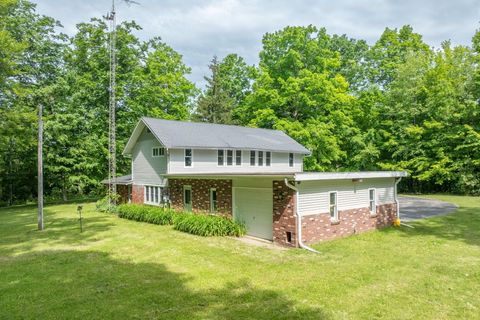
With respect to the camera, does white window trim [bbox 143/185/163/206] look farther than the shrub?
No

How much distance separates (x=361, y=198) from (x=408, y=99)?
23.3 meters

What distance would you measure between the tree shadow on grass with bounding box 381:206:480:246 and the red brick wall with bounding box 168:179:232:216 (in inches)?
290

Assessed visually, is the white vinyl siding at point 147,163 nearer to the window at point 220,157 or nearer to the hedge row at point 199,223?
the hedge row at point 199,223

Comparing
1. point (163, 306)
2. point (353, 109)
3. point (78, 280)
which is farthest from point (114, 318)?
point (353, 109)

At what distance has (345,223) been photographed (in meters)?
13.3


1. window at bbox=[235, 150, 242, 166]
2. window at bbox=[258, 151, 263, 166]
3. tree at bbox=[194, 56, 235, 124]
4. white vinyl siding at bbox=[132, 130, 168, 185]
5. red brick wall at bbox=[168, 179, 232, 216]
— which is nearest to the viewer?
red brick wall at bbox=[168, 179, 232, 216]

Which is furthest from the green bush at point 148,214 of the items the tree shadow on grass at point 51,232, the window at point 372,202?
the window at point 372,202

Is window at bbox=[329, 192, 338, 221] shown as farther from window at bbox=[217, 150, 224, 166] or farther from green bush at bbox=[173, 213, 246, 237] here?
window at bbox=[217, 150, 224, 166]

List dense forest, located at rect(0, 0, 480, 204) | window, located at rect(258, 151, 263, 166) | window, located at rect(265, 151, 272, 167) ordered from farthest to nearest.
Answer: dense forest, located at rect(0, 0, 480, 204) < window, located at rect(265, 151, 272, 167) < window, located at rect(258, 151, 263, 166)

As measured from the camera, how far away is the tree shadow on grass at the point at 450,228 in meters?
13.0

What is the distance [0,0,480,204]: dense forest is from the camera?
94.2 feet

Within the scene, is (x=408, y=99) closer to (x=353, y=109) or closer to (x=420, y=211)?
(x=353, y=109)

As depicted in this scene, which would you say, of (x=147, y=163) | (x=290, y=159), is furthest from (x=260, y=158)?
(x=147, y=163)

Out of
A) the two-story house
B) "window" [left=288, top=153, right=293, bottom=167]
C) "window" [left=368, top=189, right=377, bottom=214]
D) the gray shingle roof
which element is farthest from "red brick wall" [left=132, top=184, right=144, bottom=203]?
"window" [left=368, top=189, right=377, bottom=214]
